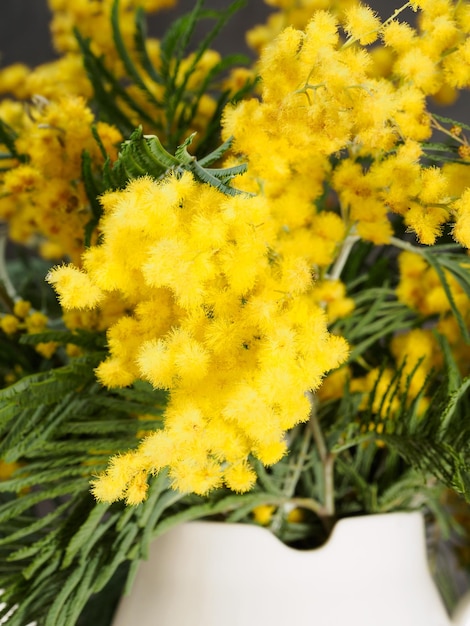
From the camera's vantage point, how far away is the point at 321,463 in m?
0.41

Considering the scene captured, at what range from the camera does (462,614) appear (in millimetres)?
415

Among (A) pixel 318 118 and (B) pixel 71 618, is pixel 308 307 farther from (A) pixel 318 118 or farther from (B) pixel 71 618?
(B) pixel 71 618

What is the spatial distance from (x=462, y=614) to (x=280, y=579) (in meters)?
0.13

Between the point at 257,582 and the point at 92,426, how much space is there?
0.13 m

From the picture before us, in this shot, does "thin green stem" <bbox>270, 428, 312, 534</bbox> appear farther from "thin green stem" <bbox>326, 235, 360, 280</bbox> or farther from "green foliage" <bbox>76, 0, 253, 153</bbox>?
"green foliage" <bbox>76, 0, 253, 153</bbox>

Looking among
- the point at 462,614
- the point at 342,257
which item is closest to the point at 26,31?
the point at 342,257

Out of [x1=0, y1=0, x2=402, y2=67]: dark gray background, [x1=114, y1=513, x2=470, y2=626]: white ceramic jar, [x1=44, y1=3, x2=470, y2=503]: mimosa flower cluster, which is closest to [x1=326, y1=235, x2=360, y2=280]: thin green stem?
[x1=44, y1=3, x2=470, y2=503]: mimosa flower cluster

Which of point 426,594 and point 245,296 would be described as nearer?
point 245,296

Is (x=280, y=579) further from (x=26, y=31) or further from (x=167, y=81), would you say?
(x=26, y=31)

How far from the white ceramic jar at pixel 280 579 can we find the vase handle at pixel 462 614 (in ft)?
0.07

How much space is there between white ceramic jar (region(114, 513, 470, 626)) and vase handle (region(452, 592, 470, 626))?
0.07ft

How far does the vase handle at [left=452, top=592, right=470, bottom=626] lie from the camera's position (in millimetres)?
408

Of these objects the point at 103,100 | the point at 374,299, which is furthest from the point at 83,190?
the point at 374,299

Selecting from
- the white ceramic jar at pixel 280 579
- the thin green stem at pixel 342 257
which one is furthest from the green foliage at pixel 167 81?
the white ceramic jar at pixel 280 579
